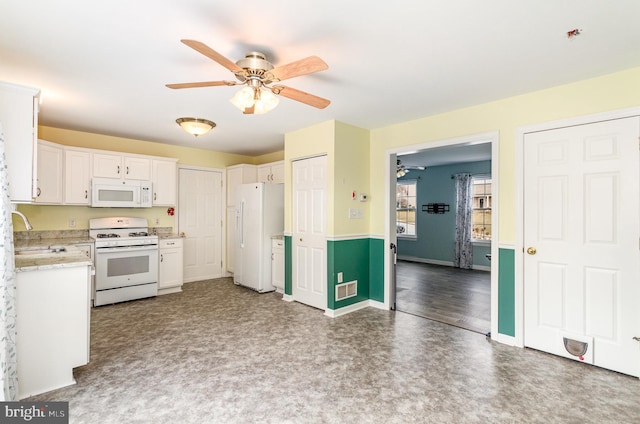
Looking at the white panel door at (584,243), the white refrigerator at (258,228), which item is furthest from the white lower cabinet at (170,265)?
the white panel door at (584,243)

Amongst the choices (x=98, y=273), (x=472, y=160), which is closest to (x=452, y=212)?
(x=472, y=160)

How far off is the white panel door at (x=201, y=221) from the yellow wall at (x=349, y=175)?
307 centimetres

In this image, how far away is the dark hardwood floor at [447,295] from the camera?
12.3ft

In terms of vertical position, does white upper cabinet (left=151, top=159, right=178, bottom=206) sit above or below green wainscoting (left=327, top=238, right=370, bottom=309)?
above

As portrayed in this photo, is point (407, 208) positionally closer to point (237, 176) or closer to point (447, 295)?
point (447, 295)

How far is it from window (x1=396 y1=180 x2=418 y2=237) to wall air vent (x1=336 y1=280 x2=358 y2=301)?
466cm

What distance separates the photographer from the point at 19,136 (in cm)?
229

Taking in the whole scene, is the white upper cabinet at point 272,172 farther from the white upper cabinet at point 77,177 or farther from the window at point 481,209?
the window at point 481,209

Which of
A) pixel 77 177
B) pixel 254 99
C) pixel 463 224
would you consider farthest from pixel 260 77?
pixel 463 224

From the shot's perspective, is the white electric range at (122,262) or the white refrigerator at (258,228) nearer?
the white electric range at (122,262)

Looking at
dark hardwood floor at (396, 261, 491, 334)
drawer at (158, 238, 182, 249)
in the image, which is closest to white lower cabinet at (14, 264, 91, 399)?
Answer: drawer at (158, 238, 182, 249)

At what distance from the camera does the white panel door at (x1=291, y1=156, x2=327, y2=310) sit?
159 inches

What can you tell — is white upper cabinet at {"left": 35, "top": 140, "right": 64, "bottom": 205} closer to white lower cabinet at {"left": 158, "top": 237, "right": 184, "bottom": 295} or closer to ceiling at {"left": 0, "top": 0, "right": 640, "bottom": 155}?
ceiling at {"left": 0, "top": 0, "right": 640, "bottom": 155}

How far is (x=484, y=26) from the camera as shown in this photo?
1.94 metres
